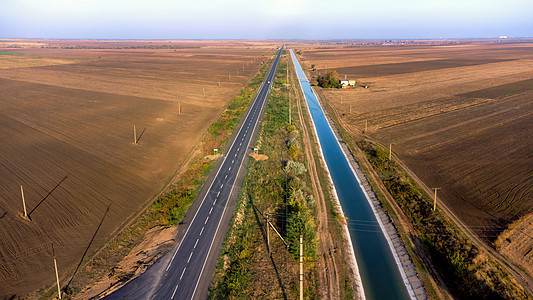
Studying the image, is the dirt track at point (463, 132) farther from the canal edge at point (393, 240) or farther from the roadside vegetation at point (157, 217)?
the roadside vegetation at point (157, 217)

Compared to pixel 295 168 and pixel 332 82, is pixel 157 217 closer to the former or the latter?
pixel 295 168

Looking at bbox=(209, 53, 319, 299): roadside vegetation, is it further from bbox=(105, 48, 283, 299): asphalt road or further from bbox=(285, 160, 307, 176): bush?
bbox=(105, 48, 283, 299): asphalt road

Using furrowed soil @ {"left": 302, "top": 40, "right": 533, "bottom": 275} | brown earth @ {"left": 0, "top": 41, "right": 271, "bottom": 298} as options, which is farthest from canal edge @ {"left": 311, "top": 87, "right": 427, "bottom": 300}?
brown earth @ {"left": 0, "top": 41, "right": 271, "bottom": 298}

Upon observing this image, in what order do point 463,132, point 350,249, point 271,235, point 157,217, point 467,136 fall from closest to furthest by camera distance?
point 350,249 < point 271,235 < point 157,217 < point 467,136 < point 463,132

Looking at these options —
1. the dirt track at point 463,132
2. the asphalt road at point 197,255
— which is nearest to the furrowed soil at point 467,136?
the dirt track at point 463,132

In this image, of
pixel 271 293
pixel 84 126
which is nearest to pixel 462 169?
pixel 271 293

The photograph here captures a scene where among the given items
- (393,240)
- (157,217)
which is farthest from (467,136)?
(157,217)
